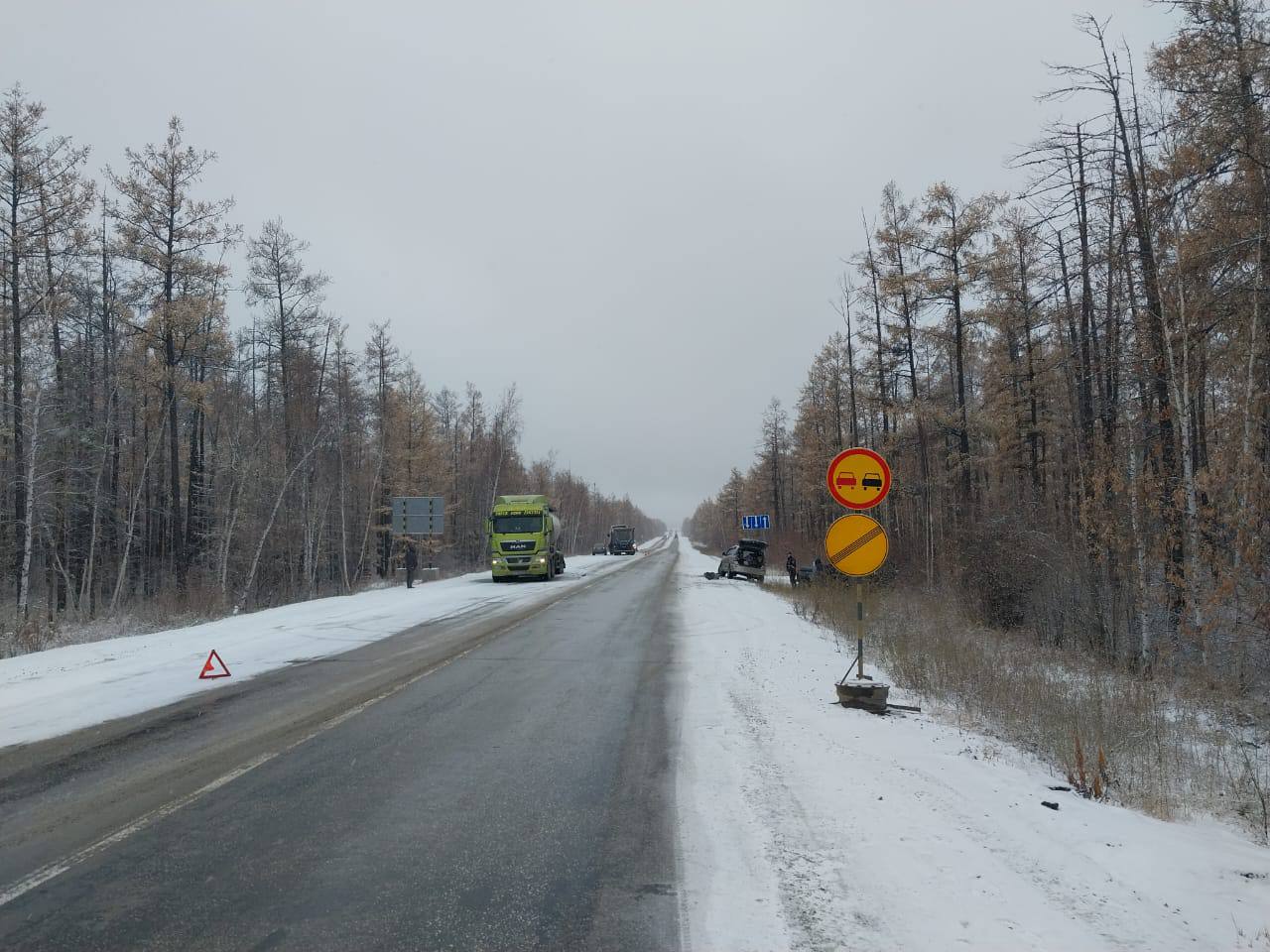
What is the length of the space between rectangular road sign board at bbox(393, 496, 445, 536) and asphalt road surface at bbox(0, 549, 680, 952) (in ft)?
59.6

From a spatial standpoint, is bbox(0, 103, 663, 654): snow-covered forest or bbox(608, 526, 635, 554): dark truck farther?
bbox(608, 526, 635, 554): dark truck

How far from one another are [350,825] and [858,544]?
606cm

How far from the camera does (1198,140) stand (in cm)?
960

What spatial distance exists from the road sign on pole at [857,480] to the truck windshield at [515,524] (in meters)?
23.0

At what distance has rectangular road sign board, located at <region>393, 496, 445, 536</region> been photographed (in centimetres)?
2672

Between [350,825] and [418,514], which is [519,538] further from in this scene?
[350,825]

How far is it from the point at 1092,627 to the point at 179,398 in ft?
93.7

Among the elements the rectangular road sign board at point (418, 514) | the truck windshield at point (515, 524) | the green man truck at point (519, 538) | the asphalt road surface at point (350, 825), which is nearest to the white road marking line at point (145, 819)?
the asphalt road surface at point (350, 825)

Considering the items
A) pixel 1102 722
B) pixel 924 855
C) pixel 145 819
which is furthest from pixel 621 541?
pixel 924 855

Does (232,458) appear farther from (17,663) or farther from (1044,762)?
(1044,762)

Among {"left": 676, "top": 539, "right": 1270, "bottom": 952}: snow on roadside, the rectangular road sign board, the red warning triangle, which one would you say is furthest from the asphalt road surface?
the rectangular road sign board

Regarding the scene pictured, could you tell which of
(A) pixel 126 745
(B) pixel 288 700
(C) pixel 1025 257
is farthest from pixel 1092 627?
(C) pixel 1025 257

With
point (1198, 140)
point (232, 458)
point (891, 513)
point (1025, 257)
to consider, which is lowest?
point (891, 513)

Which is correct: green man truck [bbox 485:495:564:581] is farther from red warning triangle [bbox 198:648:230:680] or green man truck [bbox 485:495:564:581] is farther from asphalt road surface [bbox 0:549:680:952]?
asphalt road surface [bbox 0:549:680:952]
